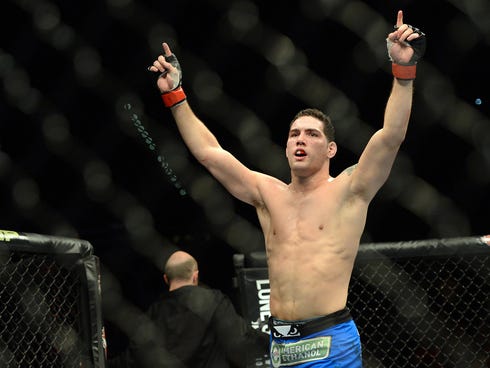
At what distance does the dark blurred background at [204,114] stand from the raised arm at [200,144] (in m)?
1.86

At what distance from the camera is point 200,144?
2674mm

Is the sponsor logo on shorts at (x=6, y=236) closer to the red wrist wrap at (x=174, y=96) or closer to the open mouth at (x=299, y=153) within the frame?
the red wrist wrap at (x=174, y=96)

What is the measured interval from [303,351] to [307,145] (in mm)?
699

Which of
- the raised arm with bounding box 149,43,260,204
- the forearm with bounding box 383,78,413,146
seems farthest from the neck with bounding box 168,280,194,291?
the forearm with bounding box 383,78,413,146

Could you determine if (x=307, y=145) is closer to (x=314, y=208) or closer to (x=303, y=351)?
(x=314, y=208)

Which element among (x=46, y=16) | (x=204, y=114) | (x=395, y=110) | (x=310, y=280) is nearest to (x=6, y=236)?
(x=310, y=280)

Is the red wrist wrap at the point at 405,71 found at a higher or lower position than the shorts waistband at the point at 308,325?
higher

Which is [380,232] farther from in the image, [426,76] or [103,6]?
[103,6]

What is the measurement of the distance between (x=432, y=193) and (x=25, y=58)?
2.95 meters

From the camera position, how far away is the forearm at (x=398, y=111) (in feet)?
7.37

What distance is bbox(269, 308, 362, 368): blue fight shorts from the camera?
7.48 feet

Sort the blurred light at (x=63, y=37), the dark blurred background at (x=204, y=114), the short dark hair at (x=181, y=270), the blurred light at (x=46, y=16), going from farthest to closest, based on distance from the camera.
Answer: the dark blurred background at (x=204, y=114)
the blurred light at (x=63, y=37)
the blurred light at (x=46, y=16)
the short dark hair at (x=181, y=270)

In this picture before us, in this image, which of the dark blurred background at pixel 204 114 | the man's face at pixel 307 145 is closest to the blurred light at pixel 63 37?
the dark blurred background at pixel 204 114

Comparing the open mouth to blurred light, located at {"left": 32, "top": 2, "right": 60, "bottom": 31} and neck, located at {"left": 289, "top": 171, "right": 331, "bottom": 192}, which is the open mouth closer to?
neck, located at {"left": 289, "top": 171, "right": 331, "bottom": 192}
